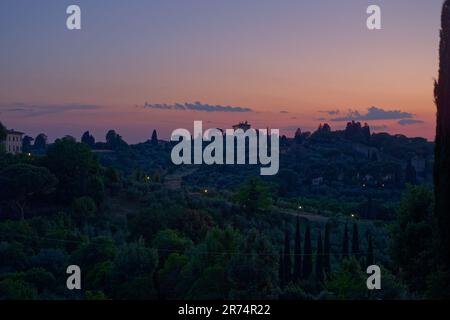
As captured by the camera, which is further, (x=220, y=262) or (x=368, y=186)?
(x=368, y=186)

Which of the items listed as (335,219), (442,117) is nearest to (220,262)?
(442,117)

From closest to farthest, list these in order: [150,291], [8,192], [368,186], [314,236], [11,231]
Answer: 1. [150,291]
2. [11,231]
3. [8,192]
4. [314,236]
5. [368,186]

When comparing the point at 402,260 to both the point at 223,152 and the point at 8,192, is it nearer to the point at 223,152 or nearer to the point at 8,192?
the point at 223,152

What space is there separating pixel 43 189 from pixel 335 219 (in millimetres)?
12288

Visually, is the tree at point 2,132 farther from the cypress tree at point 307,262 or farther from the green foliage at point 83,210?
the cypress tree at point 307,262

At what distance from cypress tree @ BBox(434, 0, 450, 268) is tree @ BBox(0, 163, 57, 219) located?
54.0 ft

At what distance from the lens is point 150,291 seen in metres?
15.5

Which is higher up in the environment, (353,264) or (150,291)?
(353,264)

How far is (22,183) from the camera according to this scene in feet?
78.6

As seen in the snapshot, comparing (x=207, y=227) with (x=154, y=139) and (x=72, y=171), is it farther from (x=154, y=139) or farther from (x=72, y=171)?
(x=154, y=139)

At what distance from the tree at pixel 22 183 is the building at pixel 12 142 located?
9013 millimetres

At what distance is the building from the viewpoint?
3366cm

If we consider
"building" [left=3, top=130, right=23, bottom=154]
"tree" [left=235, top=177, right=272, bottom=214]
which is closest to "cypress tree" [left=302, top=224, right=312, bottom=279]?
"tree" [left=235, top=177, right=272, bottom=214]

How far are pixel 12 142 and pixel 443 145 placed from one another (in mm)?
28777
